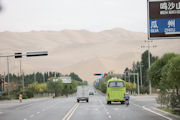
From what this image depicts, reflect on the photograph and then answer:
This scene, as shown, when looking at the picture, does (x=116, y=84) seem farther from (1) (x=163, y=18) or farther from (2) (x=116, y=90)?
(1) (x=163, y=18)

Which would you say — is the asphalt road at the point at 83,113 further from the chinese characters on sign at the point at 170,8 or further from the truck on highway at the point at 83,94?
the truck on highway at the point at 83,94

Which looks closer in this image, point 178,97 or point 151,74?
point 178,97

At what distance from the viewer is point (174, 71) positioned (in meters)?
27.1

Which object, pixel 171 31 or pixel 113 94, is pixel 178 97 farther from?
pixel 113 94

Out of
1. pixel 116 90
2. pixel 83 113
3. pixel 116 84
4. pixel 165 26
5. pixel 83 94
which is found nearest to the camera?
pixel 165 26

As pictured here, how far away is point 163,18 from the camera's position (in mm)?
28297

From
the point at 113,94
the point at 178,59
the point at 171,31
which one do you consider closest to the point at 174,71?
the point at 178,59

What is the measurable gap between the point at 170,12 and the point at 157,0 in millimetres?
1268

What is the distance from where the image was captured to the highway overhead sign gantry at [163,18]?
2817 centimetres

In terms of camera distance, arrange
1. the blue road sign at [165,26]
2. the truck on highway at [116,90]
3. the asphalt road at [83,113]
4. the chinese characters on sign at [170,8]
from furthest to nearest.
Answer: the truck on highway at [116,90] < the asphalt road at [83,113] < the chinese characters on sign at [170,8] < the blue road sign at [165,26]

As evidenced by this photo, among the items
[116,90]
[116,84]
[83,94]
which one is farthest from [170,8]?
[83,94]

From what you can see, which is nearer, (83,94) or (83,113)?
(83,113)

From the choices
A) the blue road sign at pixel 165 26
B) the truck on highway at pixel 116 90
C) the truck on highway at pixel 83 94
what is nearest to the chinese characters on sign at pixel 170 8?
the blue road sign at pixel 165 26

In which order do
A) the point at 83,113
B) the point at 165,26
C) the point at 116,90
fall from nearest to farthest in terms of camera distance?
the point at 165,26 < the point at 83,113 < the point at 116,90
